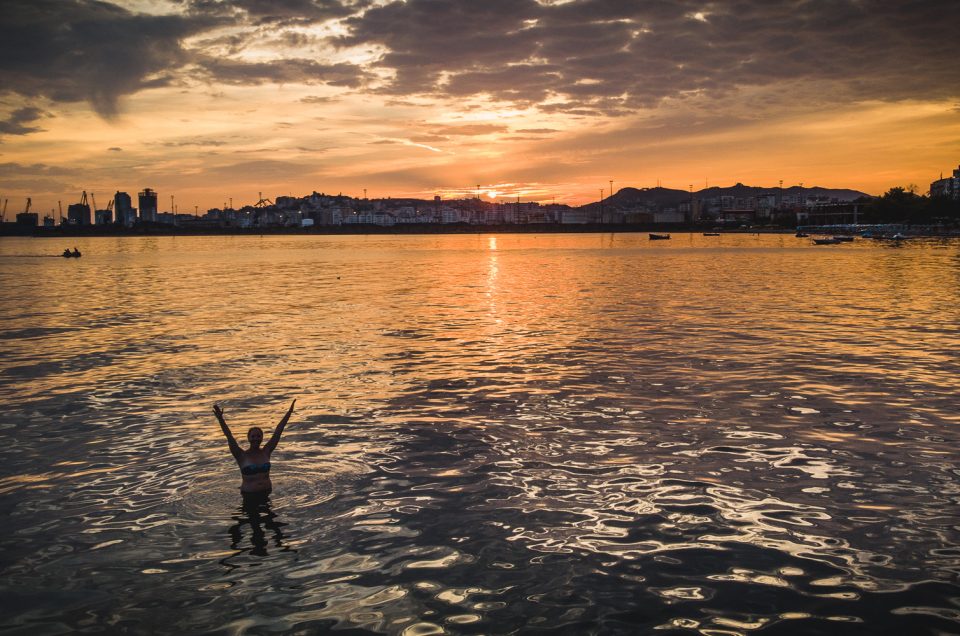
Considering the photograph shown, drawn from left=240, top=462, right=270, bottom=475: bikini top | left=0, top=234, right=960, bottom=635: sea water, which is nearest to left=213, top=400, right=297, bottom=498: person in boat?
left=240, top=462, right=270, bottom=475: bikini top

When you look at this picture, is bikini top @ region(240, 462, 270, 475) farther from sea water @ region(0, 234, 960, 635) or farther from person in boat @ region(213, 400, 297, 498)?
sea water @ region(0, 234, 960, 635)

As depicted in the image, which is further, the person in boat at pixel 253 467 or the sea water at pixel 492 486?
the person in boat at pixel 253 467

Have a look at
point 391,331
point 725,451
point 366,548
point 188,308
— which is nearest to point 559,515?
point 366,548

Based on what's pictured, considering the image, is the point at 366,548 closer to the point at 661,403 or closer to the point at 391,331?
the point at 661,403

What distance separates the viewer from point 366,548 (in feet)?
38.4

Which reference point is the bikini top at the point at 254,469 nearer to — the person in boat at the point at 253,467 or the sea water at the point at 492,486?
the person in boat at the point at 253,467

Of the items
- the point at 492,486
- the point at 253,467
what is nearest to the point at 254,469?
the point at 253,467

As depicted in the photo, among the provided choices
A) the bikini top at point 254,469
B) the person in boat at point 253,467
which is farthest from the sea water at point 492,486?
the bikini top at point 254,469

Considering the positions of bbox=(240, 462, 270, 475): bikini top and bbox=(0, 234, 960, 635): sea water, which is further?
bbox=(240, 462, 270, 475): bikini top

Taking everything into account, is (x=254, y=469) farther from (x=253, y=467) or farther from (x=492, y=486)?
(x=492, y=486)

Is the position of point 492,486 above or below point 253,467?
below

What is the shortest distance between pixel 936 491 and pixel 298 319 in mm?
35261

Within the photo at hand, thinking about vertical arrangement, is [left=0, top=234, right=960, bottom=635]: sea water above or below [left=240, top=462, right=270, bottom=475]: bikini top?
below

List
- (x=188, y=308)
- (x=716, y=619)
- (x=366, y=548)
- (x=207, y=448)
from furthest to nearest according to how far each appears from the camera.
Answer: (x=188, y=308)
(x=207, y=448)
(x=366, y=548)
(x=716, y=619)
